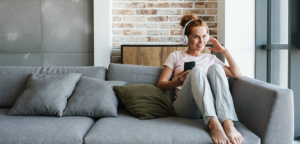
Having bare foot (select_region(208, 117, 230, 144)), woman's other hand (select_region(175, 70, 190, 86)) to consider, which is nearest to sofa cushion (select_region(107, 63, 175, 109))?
woman's other hand (select_region(175, 70, 190, 86))

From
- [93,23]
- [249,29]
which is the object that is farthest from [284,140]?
[93,23]

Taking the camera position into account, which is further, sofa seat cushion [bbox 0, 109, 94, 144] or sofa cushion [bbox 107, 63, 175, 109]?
sofa cushion [bbox 107, 63, 175, 109]

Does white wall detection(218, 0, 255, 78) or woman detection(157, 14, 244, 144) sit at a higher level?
white wall detection(218, 0, 255, 78)

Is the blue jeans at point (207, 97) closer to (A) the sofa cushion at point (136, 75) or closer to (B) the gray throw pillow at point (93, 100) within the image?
(A) the sofa cushion at point (136, 75)

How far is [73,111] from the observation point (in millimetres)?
1891

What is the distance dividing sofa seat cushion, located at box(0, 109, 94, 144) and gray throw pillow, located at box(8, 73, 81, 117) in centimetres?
9

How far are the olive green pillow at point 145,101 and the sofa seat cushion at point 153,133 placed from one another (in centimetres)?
15

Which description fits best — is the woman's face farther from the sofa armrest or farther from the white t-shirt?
the sofa armrest

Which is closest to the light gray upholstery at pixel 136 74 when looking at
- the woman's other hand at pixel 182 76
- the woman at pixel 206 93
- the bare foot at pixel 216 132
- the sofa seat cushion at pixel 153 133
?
the woman at pixel 206 93

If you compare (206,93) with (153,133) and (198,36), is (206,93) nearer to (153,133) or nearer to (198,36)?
(153,133)

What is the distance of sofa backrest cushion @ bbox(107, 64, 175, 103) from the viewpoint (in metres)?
2.22

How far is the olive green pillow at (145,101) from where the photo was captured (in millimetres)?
1854

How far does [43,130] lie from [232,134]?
3.77ft

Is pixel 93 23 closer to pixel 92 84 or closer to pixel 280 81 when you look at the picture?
pixel 92 84
